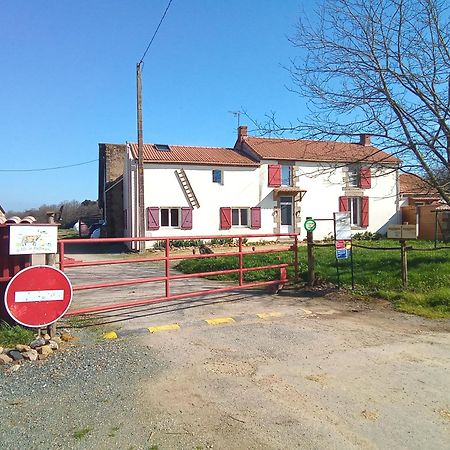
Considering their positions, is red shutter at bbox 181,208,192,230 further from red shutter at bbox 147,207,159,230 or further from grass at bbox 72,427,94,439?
grass at bbox 72,427,94,439

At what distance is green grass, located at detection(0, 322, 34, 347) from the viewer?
17.0 feet

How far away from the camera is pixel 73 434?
331 cm

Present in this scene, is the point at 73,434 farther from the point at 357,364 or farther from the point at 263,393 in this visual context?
the point at 357,364

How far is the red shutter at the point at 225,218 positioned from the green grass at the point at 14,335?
69.3ft

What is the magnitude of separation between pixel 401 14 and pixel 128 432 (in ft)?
30.3

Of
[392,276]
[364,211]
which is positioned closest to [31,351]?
[392,276]

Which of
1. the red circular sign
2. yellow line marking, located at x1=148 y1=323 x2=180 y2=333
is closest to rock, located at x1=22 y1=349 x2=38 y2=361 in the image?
the red circular sign

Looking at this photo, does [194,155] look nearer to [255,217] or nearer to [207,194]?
[207,194]

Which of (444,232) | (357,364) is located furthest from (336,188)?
(357,364)

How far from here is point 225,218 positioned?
87.1ft

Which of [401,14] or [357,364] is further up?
[401,14]

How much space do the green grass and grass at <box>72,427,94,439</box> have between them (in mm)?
2261

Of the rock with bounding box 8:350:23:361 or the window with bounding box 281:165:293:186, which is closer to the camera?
the rock with bounding box 8:350:23:361

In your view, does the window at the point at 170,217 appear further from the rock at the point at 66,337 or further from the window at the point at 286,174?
the rock at the point at 66,337
